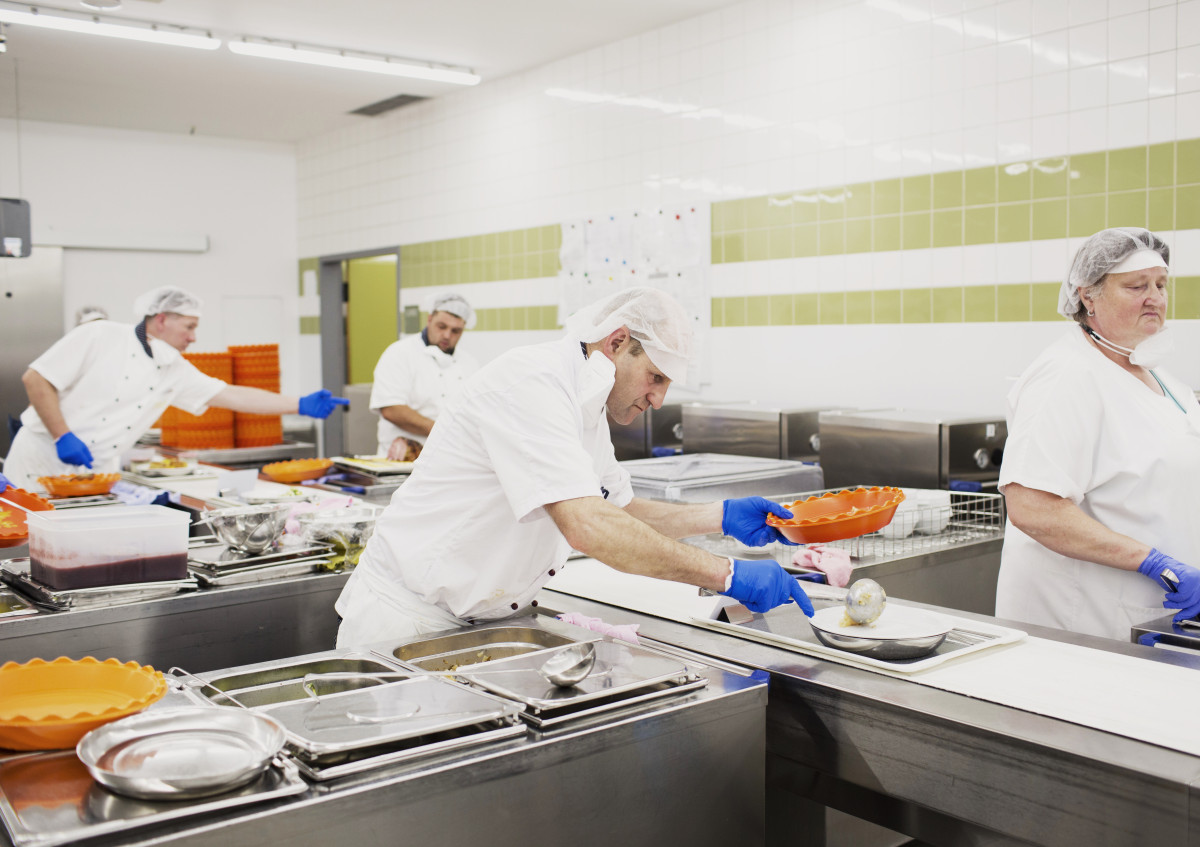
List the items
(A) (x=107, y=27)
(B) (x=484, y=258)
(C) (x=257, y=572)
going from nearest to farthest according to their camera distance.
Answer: (C) (x=257, y=572), (A) (x=107, y=27), (B) (x=484, y=258)

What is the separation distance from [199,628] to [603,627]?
980 millimetres

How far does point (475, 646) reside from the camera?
6.07 feet

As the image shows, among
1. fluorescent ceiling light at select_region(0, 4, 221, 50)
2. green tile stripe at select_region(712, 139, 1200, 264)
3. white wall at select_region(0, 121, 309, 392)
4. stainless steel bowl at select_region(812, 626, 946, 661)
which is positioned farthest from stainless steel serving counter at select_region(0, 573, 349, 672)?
white wall at select_region(0, 121, 309, 392)

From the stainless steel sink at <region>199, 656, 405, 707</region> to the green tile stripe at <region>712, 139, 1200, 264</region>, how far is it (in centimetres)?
319

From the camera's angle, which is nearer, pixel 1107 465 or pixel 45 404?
pixel 1107 465

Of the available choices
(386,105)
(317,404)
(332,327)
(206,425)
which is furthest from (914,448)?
(332,327)

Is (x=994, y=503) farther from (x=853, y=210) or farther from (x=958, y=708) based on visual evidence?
(x=958, y=708)

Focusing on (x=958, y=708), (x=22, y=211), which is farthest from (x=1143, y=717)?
(x=22, y=211)

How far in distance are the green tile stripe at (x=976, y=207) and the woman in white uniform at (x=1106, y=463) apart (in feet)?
4.65

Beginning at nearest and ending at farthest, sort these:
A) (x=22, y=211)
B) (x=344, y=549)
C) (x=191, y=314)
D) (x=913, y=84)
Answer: (x=344, y=549)
(x=913, y=84)
(x=191, y=314)
(x=22, y=211)

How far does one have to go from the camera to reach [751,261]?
495 centimetres

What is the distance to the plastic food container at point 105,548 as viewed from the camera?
7.05 feet

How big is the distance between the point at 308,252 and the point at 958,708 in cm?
773

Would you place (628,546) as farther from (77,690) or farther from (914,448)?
(914,448)
